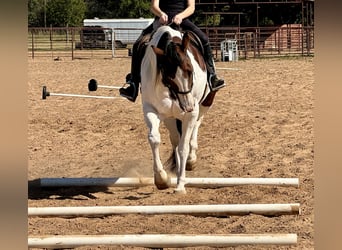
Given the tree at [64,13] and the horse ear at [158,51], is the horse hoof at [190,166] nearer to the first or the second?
the horse ear at [158,51]

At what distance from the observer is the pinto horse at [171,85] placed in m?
5.16

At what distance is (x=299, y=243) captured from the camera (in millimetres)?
3754

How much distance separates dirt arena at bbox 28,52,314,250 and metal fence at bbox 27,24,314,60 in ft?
55.2

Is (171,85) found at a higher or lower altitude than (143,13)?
lower

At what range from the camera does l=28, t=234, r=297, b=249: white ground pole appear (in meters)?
3.37

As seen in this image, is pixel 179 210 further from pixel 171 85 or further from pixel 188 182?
pixel 188 182

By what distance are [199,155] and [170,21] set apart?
270 cm

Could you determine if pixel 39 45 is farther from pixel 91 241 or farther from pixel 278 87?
pixel 91 241

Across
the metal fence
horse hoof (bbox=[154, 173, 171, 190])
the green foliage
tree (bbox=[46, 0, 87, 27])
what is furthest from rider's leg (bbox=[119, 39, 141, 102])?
tree (bbox=[46, 0, 87, 27])

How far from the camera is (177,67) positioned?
513 centimetres

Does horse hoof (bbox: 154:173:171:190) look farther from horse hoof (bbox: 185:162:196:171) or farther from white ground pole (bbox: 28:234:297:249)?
white ground pole (bbox: 28:234:297:249)

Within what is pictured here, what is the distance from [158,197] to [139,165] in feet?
6.07

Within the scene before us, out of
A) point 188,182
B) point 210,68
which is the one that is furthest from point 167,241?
point 210,68

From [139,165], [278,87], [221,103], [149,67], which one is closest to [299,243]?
[149,67]
